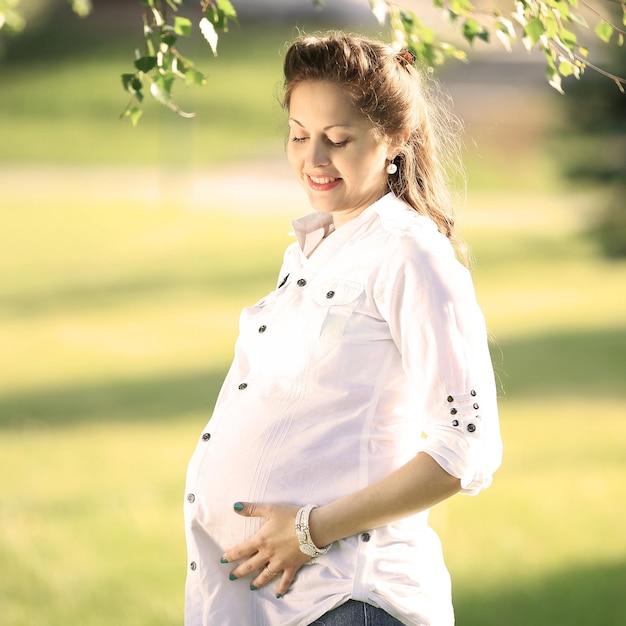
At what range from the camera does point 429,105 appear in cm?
221

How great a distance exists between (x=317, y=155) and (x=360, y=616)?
2.52 feet

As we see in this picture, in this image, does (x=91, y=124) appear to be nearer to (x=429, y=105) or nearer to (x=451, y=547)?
(x=451, y=547)

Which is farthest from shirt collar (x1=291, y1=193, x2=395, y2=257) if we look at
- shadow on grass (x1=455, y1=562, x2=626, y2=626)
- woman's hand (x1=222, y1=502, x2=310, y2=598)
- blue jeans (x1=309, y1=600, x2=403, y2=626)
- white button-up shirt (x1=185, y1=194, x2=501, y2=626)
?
shadow on grass (x1=455, y1=562, x2=626, y2=626)

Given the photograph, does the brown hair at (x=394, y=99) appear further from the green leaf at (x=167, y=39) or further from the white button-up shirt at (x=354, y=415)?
the green leaf at (x=167, y=39)

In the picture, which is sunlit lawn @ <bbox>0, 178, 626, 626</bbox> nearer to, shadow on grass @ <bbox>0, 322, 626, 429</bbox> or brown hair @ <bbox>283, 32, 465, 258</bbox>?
shadow on grass @ <bbox>0, 322, 626, 429</bbox>

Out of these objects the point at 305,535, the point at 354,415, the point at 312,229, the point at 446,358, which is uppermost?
the point at 312,229

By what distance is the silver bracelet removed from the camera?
6.08 ft

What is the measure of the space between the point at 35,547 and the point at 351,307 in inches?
162

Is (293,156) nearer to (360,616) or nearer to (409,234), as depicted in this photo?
(409,234)

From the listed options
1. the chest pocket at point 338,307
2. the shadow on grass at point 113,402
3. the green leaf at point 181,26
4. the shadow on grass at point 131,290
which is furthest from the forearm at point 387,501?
the shadow on grass at point 131,290

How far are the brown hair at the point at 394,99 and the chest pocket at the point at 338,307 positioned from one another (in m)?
0.24

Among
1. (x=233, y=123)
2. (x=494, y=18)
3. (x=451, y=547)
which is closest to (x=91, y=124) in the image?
(x=233, y=123)

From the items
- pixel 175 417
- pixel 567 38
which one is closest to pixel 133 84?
pixel 567 38

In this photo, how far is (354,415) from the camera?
73.6 inches
